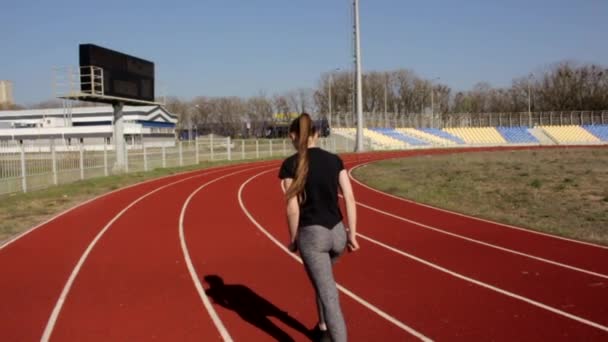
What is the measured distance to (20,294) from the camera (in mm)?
6773

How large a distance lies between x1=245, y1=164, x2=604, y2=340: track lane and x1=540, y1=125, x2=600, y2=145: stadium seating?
219 ft

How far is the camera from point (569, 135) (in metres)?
69.8

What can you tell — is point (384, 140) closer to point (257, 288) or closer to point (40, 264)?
point (40, 264)

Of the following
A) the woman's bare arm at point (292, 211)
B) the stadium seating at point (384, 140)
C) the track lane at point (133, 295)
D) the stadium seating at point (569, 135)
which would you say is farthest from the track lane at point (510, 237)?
the stadium seating at point (569, 135)

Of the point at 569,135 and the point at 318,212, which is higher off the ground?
the point at 318,212

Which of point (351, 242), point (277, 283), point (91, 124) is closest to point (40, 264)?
point (277, 283)

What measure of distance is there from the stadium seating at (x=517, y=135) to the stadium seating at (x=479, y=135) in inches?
34.5

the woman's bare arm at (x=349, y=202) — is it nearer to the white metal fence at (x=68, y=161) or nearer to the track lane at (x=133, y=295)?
the track lane at (x=133, y=295)

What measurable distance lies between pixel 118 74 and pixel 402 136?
41985mm

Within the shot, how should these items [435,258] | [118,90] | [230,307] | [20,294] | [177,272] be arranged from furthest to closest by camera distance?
[118,90], [435,258], [177,272], [20,294], [230,307]

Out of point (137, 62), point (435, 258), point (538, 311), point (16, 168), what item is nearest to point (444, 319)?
point (538, 311)

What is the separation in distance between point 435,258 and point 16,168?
15.2m

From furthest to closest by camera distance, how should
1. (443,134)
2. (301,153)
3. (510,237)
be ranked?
(443,134) < (510,237) < (301,153)

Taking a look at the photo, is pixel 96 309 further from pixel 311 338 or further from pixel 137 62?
pixel 137 62
